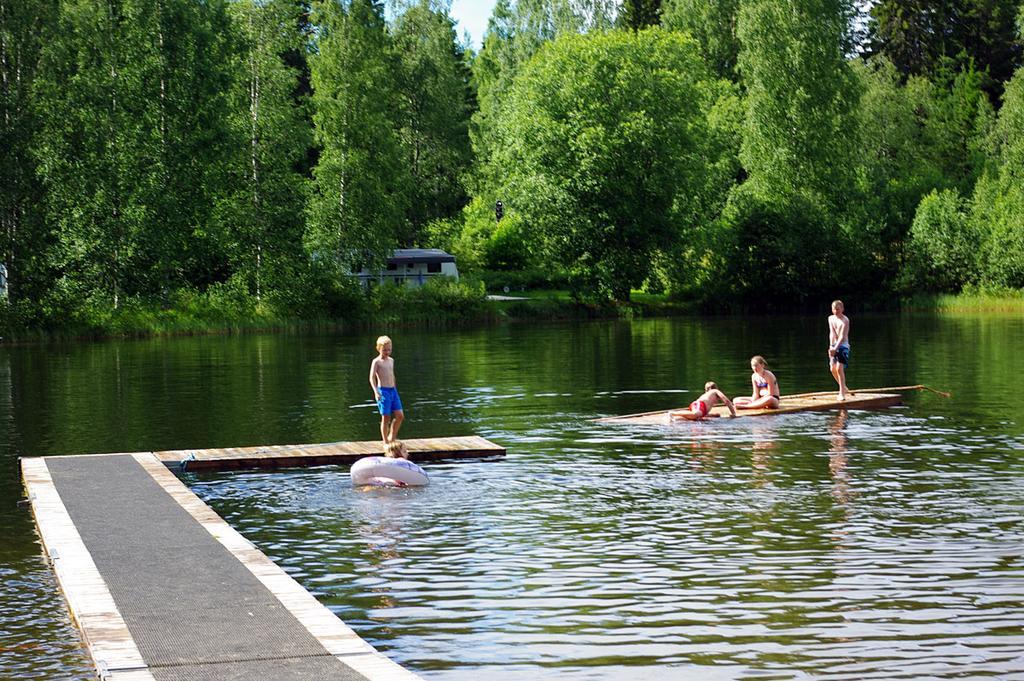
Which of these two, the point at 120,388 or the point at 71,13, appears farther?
the point at 71,13

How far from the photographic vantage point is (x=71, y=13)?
69875mm

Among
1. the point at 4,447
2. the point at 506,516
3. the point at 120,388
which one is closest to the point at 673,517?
the point at 506,516

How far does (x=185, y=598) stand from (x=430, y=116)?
93558 mm

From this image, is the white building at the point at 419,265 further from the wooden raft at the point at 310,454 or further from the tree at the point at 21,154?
the wooden raft at the point at 310,454

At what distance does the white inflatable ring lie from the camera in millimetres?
21016

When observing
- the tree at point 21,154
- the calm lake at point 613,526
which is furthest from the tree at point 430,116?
the calm lake at point 613,526

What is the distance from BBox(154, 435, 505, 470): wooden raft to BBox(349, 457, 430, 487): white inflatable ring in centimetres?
220

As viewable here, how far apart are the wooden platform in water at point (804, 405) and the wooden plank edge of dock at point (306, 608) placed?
13.4m

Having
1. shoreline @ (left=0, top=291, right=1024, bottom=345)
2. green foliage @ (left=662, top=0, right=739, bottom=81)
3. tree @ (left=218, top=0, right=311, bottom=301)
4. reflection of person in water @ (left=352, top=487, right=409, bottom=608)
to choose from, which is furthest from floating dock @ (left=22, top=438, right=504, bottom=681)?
green foliage @ (left=662, top=0, right=739, bottom=81)

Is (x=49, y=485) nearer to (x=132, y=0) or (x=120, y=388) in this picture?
(x=120, y=388)

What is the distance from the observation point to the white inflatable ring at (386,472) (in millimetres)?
21016

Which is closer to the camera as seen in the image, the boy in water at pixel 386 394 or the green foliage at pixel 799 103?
the boy in water at pixel 386 394

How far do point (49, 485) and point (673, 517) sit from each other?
364 inches

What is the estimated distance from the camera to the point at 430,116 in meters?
104
